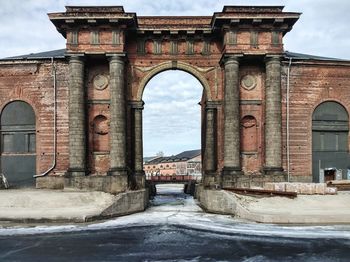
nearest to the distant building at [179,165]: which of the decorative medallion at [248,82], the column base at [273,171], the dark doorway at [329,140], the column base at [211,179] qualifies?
the column base at [211,179]

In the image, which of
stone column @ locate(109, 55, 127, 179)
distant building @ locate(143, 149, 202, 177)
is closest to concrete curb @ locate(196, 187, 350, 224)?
stone column @ locate(109, 55, 127, 179)

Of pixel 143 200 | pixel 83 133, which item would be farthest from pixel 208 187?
pixel 83 133

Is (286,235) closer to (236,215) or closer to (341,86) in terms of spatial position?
(236,215)

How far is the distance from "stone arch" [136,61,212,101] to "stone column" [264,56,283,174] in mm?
3667

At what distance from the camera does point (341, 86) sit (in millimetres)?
27797

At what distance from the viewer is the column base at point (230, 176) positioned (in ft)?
83.8

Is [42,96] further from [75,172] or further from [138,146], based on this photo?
[138,146]

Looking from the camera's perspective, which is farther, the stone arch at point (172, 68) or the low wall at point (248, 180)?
the stone arch at point (172, 68)

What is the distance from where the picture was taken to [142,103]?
27.6 meters

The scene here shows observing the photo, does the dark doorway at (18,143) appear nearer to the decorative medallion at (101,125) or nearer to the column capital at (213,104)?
the decorative medallion at (101,125)

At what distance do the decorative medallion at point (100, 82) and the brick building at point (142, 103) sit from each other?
2.3 inches

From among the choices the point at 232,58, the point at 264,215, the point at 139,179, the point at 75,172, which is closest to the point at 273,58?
the point at 232,58

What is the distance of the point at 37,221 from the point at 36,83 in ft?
33.1

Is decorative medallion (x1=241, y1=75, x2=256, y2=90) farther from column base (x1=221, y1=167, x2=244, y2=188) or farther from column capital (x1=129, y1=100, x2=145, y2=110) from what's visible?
column capital (x1=129, y1=100, x2=145, y2=110)
